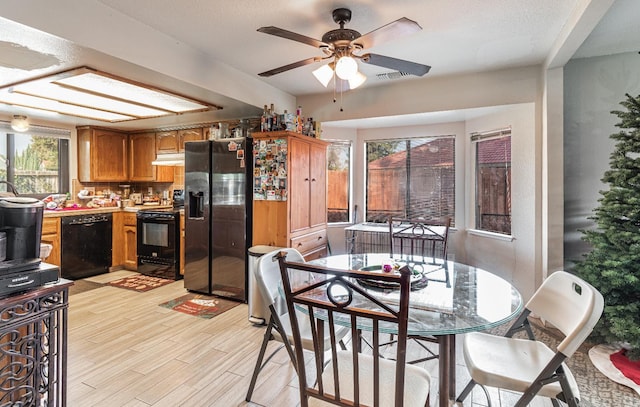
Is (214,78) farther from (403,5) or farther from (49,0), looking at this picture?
(403,5)

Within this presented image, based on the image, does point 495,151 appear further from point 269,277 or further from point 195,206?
point 195,206

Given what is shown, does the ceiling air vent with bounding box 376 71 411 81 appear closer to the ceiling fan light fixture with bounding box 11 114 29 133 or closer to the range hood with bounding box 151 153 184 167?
the range hood with bounding box 151 153 184 167

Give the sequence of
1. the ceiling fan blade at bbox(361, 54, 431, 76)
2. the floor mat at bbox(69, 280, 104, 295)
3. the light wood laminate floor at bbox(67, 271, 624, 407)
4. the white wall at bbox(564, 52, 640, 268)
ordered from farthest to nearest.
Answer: the floor mat at bbox(69, 280, 104, 295), the white wall at bbox(564, 52, 640, 268), the ceiling fan blade at bbox(361, 54, 431, 76), the light wood laminate floor at bbox(67, 271, 624, 407)

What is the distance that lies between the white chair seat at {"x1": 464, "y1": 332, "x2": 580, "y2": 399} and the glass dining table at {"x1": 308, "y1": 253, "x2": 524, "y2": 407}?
13cm

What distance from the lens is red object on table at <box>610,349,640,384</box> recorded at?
2.26 m

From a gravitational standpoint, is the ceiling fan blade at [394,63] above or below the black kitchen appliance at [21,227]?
above

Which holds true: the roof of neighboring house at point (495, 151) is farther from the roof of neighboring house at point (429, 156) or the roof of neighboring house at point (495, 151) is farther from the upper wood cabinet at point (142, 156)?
the upper wood cabinet at point (142, 156)

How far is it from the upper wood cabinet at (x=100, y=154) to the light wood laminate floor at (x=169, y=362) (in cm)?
228

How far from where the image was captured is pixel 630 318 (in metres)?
2.34

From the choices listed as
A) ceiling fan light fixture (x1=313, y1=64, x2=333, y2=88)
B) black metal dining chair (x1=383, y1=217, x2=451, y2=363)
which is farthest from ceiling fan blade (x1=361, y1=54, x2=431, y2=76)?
black metal dining chair (x1=383, y1=217, x2=451, y2=363)

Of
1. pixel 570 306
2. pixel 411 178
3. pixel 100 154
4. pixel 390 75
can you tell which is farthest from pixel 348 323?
pixel 100 154

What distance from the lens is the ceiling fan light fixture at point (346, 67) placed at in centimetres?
209

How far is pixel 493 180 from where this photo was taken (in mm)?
3932

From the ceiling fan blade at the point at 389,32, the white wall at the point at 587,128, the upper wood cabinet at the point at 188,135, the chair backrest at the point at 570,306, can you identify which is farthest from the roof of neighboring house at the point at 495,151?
the upper wood cabinet at the point at 188,135
